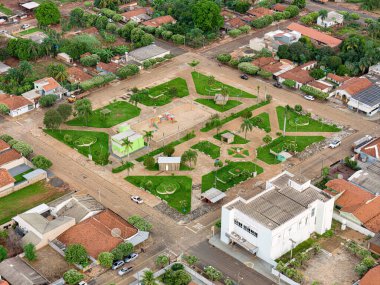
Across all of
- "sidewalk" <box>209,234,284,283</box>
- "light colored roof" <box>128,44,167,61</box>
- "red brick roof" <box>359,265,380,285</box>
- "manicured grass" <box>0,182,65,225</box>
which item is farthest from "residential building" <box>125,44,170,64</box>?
"red brick roof" <box>359,265,380,285</box>

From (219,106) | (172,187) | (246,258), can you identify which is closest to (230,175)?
(172,187)

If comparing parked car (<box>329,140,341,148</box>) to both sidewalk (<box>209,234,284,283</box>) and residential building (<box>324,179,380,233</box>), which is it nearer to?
residential building (<box>324,179,380,233</box>)

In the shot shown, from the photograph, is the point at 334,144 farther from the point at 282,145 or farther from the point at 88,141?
the point at 88,141

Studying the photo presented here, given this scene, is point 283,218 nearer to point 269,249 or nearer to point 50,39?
point 269,249

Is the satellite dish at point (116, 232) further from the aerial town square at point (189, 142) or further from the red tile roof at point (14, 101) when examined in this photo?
the red tile roof at point (14, 101)

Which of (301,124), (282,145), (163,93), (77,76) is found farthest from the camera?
(77,76)

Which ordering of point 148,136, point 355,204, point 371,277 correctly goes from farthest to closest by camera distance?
1. point 148,136
2. point 355,204
3. point 371,277

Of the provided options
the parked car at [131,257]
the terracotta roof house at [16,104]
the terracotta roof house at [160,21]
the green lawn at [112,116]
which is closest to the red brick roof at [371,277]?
the parked car at [131,257]
